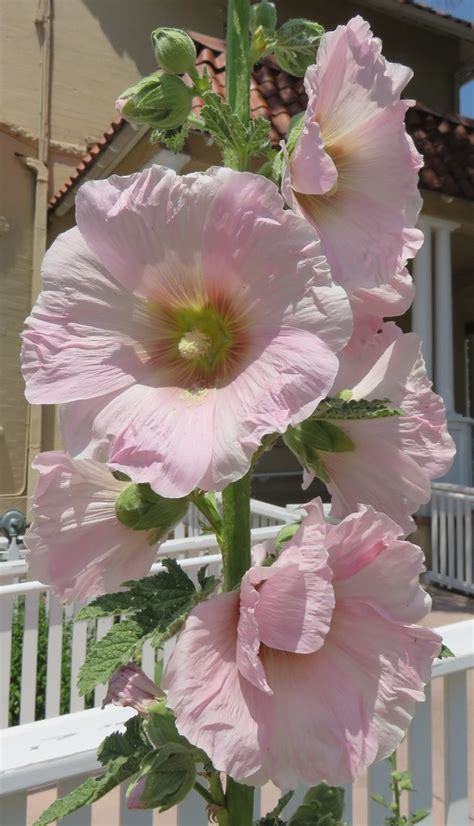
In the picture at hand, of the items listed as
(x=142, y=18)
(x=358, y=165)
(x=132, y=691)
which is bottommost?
(x=132, y=691)

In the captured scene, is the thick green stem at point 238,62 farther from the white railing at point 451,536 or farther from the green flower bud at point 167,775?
the white railing at point 451,536

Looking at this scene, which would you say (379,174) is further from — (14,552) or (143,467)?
→ (14,552)

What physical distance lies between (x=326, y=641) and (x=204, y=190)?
398 millimetres

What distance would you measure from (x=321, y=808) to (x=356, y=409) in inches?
16.9

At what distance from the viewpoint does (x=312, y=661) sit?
590mm

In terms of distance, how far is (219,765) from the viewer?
522 mm

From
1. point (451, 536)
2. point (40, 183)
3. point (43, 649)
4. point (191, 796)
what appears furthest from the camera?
point (40, 183)

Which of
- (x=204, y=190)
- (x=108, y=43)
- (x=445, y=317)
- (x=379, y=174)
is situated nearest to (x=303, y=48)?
(x=379, y=174)

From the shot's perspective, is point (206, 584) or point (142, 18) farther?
point (142, 18)

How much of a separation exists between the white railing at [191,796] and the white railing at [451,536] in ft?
8.97

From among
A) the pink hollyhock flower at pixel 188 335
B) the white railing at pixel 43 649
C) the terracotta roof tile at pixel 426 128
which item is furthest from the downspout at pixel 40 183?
the pink hollyhock flower at pixel 188 335

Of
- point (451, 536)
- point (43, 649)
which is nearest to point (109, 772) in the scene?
point (43, 649)

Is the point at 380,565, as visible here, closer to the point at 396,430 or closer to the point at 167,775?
the point at 396,430

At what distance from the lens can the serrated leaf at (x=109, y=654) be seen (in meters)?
0.59
